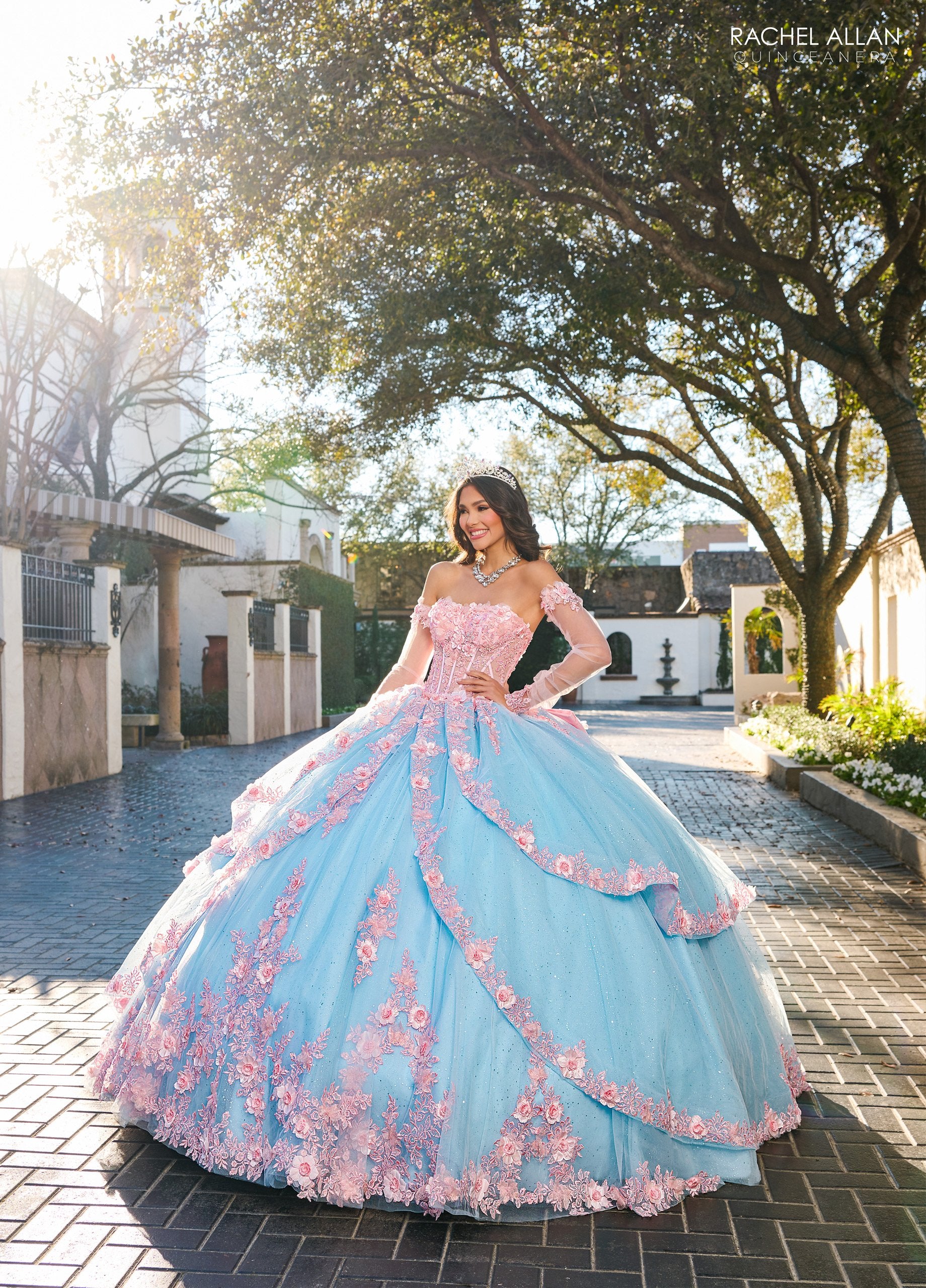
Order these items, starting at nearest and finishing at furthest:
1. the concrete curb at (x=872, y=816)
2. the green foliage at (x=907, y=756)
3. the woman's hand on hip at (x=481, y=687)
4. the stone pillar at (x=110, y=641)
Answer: the woman's hand on hip at (x=481, y=687) < the concrete curb at (x=872, y=816) < the green foliage at (x=907, y=756) < the stone pillar at (x=110, y=641)

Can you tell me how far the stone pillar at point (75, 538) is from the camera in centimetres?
1548

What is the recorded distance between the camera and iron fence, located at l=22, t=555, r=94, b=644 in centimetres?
1255

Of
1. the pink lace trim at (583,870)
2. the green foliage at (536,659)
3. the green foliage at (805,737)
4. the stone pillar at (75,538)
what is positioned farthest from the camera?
the green foliage at (536,659)

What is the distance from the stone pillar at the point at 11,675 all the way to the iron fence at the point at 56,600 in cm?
53

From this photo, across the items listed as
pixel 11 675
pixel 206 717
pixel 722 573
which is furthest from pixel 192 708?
pixel 722 573

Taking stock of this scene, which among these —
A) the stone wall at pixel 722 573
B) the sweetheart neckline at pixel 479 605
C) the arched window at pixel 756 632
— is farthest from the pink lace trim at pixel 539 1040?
the stone wall at pixel 722 573

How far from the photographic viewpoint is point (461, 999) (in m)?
2.71

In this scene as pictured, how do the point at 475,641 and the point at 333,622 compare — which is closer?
the point at 475,641

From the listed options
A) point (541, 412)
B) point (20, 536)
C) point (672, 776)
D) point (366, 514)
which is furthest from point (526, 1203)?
point (366, 514)

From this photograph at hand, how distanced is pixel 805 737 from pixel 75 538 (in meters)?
10.6

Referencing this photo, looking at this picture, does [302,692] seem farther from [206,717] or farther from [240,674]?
[240,674]

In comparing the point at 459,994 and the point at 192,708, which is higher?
the point at 459,994

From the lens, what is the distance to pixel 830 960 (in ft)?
17.6

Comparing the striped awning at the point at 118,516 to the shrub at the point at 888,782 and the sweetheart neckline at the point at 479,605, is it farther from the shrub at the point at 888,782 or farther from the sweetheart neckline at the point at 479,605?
the sweetheart neckline at the point at 479,605
